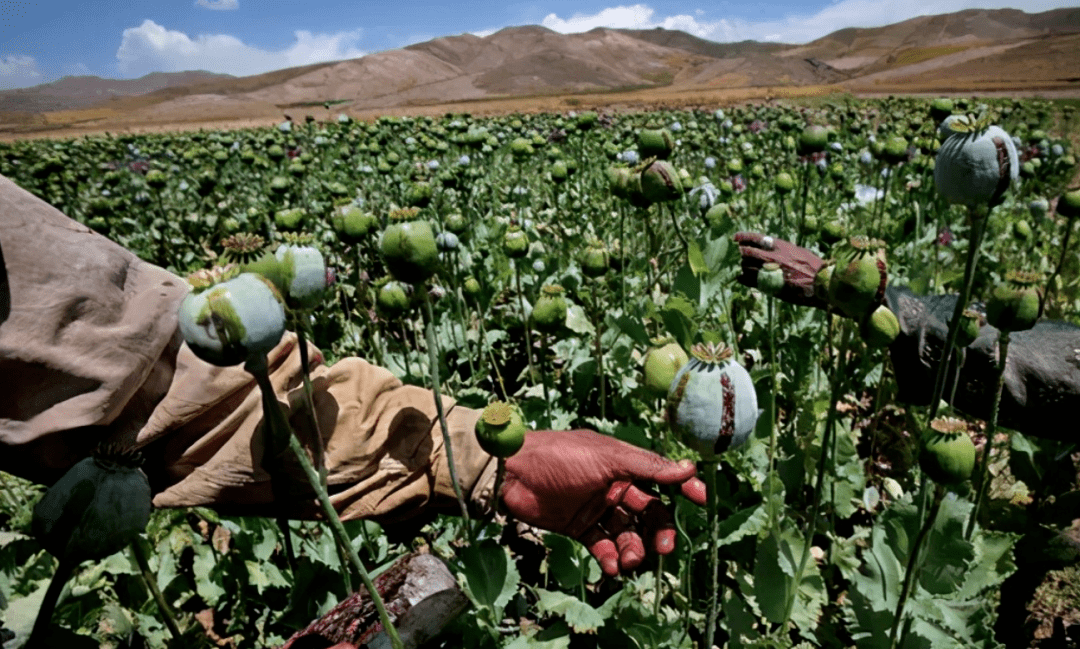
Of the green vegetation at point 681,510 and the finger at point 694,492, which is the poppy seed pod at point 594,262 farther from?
the finger at point 694,492

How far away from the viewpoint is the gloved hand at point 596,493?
146 centimetres

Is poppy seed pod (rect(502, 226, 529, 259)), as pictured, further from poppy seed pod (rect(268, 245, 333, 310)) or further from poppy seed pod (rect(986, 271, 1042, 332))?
poppy seed pod (rect(986, 271, 1042, 332))

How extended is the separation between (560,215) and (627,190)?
2.50 metres

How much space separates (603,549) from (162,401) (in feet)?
3.80

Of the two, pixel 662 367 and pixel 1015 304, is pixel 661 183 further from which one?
pixel 1015 304

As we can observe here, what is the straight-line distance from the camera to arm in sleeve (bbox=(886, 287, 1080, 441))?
1282mm

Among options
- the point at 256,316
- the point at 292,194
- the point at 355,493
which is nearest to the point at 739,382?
the point at 256,316

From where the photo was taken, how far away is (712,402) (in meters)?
0.93

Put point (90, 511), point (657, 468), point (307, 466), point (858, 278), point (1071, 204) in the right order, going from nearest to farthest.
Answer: point (90, 511), point (307, 466), point (858, 278), point (657, 468), point (1071, 204)

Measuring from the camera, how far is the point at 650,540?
1567 mm

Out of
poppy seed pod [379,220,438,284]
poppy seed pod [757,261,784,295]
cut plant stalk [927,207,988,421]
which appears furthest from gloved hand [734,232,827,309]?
poppy seed pod [379,220,438,284]

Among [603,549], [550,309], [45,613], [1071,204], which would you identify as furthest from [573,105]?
[45,613]

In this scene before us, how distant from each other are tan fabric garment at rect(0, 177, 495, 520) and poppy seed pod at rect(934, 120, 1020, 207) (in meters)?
1.31

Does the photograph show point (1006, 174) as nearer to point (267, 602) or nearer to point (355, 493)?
point (355, 493)
